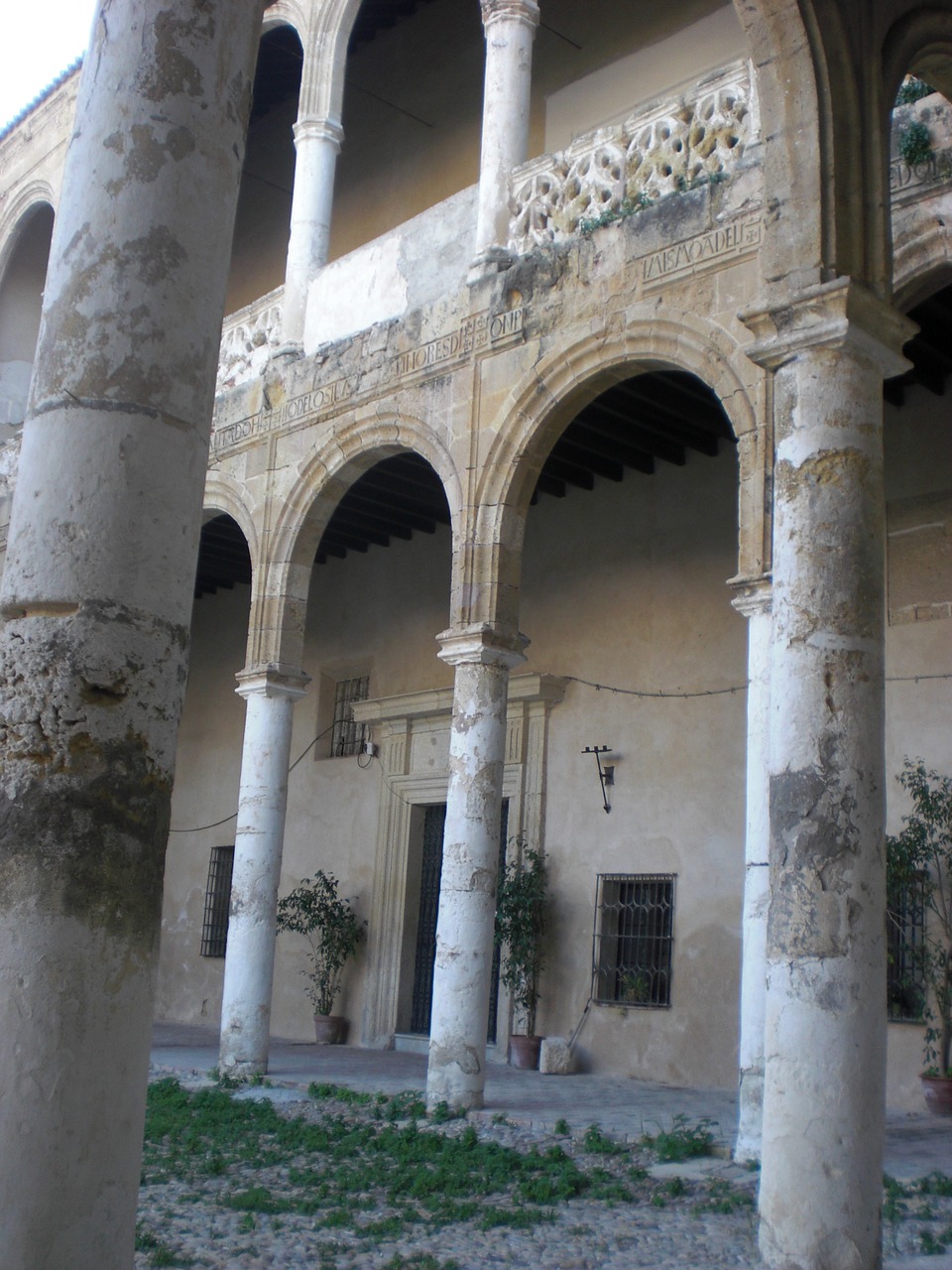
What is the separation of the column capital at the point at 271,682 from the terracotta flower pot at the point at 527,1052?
3.10m

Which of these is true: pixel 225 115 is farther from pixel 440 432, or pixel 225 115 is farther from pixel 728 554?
pixel 728 554

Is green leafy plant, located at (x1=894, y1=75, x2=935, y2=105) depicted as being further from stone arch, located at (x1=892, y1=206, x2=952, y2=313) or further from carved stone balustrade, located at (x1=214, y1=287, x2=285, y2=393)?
carved stone balustrade, located at (x1=214, y1=287, x2=285, y2=393)

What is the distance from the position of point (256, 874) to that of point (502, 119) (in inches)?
204

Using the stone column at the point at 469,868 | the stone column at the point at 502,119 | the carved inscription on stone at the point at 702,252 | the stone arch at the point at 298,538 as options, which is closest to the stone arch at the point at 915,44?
the carved inscription on stone at the point at 702,252

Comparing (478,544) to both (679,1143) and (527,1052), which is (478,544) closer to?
(679,1143)

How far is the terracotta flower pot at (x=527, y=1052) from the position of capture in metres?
9.70

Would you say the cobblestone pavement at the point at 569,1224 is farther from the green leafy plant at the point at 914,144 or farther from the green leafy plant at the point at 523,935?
the green leafy plant at the point at 914,144

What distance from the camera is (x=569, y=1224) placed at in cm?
471

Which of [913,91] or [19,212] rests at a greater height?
[19,212]

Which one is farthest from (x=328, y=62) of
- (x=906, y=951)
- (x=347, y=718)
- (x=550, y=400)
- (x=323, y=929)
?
(x=906, y=951)

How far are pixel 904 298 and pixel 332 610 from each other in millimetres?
7929

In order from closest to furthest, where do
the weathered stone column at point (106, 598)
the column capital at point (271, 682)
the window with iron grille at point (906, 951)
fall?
1. the weathered stone column at point (106, 598)
2. the window with iron grille at point (906, 951)
3. the column capital at point (271, 682)

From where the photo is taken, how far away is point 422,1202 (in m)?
4.98

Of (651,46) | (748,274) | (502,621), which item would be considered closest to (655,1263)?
(502,621)
